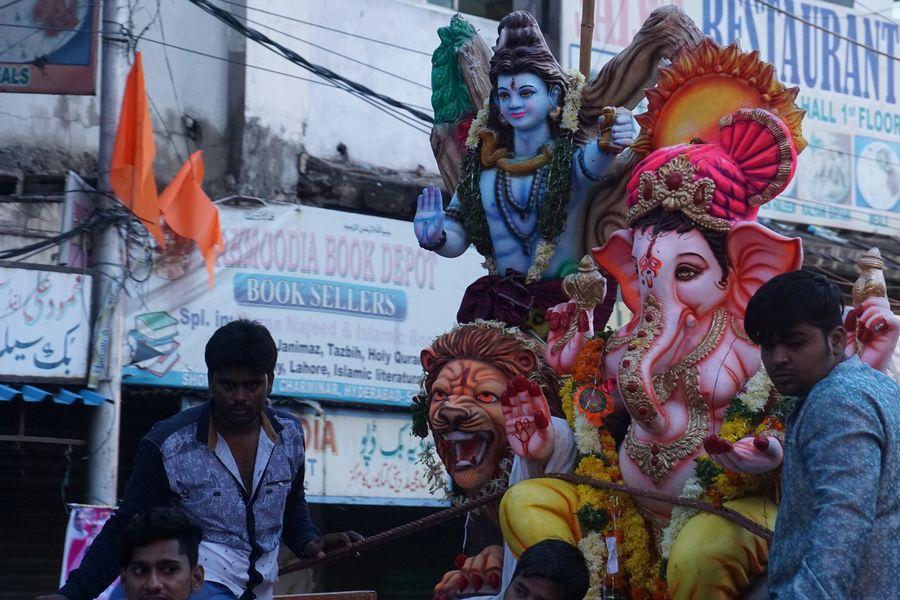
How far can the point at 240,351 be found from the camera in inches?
162

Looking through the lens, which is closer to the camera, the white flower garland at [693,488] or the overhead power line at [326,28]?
the white flower garland at [693,488]

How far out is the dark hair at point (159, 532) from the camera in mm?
3748

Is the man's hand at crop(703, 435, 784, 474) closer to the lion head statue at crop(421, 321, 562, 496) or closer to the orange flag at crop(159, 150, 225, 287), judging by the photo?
the lion head statue at crop(421, 321, 562, 496)

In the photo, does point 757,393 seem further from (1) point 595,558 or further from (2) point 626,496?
(1) point 595,558

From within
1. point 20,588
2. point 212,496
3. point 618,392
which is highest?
point 618,392

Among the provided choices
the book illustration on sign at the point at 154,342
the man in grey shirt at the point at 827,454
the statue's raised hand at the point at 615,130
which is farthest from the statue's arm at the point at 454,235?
the book illustration on sign at the point at 154,342

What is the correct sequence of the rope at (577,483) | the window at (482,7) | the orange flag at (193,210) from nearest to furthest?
the rope at (577,483), the orange flag at (193,210), the window at (482,7)

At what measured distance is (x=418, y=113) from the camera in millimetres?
12156

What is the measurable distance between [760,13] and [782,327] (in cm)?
1287

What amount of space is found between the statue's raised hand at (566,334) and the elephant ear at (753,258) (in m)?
0.58

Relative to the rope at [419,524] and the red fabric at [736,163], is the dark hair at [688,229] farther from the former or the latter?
the rope at [419,524]

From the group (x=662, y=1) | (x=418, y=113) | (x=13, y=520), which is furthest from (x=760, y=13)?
(x=13, y=520)

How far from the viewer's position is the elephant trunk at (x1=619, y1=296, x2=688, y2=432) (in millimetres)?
4602

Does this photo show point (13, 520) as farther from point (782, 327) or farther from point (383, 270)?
point (782, 327)
